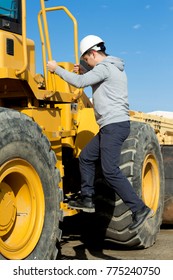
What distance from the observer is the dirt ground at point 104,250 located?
5.37 m

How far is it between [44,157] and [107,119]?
2.37ft

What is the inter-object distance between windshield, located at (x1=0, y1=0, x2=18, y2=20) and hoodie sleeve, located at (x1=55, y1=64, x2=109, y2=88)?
68 centimetres

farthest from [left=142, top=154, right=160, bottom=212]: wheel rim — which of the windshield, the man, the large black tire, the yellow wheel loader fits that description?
the windshield

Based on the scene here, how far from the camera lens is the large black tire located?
3955 mm

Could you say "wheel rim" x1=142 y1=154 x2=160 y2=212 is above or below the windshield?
below

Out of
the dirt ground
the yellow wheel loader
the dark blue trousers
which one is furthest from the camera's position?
the dirt ground

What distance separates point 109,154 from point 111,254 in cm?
140

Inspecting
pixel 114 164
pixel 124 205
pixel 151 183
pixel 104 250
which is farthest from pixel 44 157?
pixel 151 183

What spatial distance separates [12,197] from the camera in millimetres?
4148

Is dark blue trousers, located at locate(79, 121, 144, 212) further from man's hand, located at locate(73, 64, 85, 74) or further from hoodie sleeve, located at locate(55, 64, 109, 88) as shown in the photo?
man's hand, located at locate(73, 64, 85, 74)

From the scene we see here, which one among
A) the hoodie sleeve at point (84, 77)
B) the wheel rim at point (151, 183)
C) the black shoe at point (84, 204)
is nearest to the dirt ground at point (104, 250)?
the wheel rim at point (151, 183)

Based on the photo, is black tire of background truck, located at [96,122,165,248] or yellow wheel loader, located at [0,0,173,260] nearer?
yellow wheel loader, located at [0,0,173,260]

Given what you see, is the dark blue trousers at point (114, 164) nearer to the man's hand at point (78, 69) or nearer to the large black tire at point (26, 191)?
the large black tire at point (26, 191)

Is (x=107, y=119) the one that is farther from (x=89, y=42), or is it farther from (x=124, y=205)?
(x=124, y=205)
